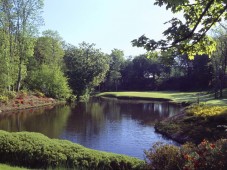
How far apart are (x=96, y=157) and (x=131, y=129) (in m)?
16.6

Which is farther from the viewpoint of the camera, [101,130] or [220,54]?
[220,54]

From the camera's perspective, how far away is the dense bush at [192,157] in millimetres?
7191

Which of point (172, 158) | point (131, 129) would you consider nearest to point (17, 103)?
point (131, 129)

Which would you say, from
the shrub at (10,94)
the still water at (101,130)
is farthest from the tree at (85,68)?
the still water at (101,130)

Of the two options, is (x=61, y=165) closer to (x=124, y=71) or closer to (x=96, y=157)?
(x=96, y=157)

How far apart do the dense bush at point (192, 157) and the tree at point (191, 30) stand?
2469 millimetres

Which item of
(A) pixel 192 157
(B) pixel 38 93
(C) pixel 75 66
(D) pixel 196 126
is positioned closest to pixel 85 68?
(C) pixel 75 66

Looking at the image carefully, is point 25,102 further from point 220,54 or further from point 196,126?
point 220,54

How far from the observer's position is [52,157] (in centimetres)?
1179

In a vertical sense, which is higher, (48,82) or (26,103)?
(48,82)

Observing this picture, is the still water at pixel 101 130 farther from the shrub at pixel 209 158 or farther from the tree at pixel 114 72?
the tree at pixel 114 72

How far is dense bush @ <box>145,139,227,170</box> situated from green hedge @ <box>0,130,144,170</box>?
2.24 m

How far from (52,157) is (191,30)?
745 cm

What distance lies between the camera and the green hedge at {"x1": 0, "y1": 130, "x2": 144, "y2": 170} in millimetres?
11711
